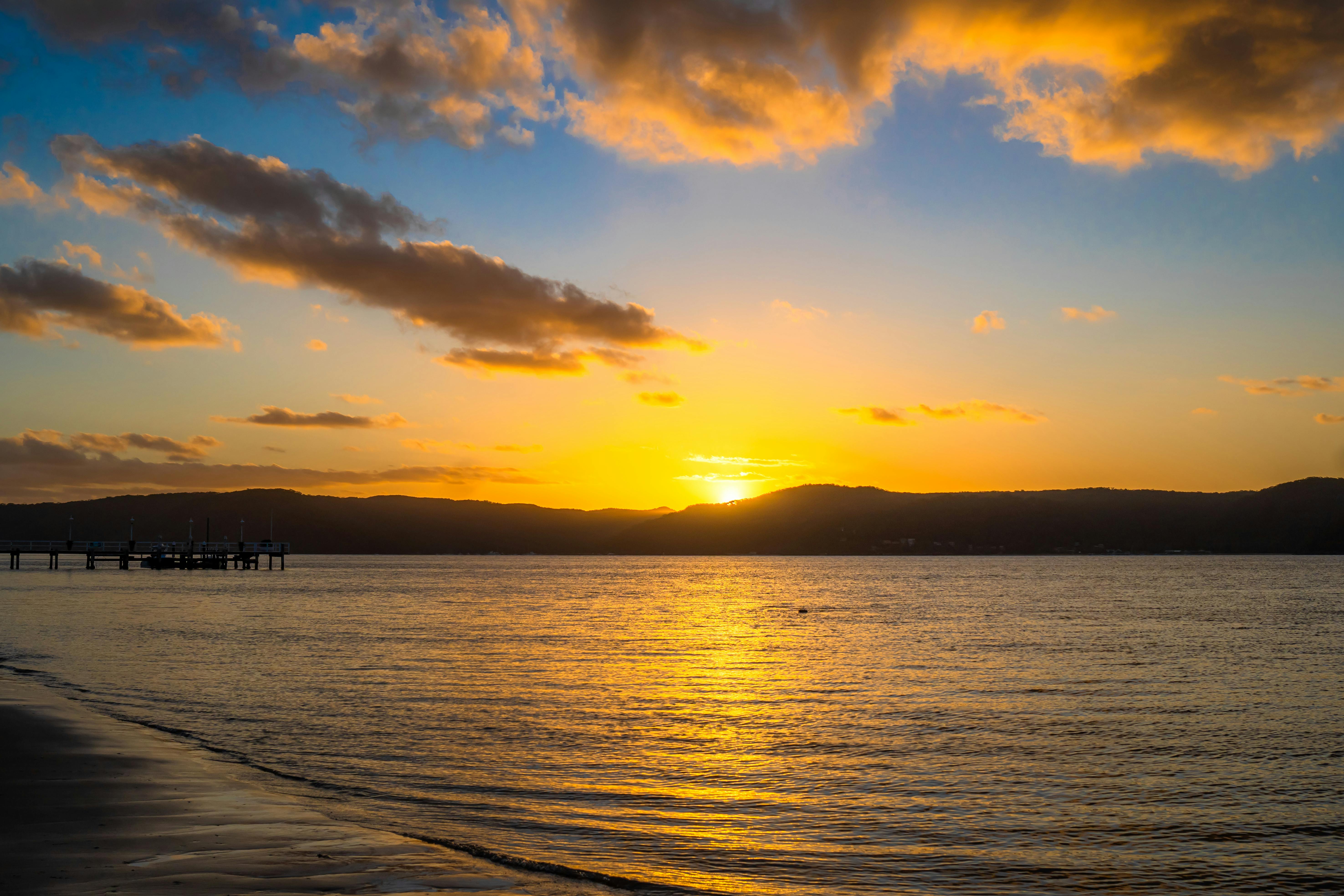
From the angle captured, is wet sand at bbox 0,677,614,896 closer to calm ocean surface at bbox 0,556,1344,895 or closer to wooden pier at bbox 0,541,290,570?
calm ocean surface at bbox 0,556,1344,895

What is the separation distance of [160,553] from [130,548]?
4.72 m

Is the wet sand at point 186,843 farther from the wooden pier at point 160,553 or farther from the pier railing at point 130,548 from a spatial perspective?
the wooden pier at point 160,553

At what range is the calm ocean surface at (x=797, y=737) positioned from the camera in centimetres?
1320

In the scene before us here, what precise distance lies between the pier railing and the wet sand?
451 ft

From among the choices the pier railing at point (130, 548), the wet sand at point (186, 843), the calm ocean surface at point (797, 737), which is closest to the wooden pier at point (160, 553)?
the pier railing at point (130, 548)

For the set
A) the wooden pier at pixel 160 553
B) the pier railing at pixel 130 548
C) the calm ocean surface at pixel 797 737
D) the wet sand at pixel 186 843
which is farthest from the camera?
the wooden pier at pixel 160 553

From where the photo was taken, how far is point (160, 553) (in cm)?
15388

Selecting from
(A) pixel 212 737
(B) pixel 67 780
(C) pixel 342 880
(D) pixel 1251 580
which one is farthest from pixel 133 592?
(D) pixel 1251 580

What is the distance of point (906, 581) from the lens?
14112 centimetres

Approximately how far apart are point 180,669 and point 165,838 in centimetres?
2564

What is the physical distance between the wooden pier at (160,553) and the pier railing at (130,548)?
0.49ft

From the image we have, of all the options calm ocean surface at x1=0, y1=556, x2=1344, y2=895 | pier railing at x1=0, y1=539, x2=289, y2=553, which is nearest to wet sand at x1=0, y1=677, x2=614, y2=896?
calm ocean surface at x1=0, y1=556, x2=1344, y2=895

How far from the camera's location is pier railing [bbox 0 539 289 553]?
141125 millimetres

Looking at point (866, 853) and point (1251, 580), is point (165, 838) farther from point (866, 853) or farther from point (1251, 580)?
point (1251, 580)
